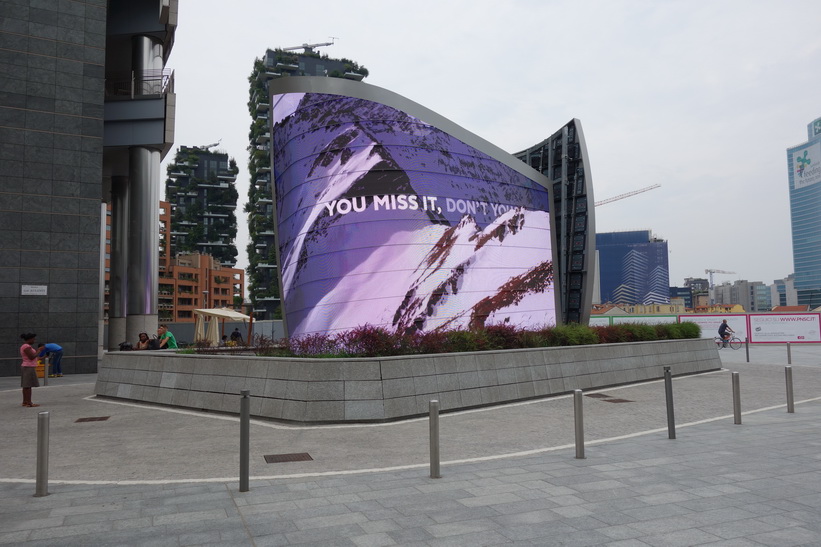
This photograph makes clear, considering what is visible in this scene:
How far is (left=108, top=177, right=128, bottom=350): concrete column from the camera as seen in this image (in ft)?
108

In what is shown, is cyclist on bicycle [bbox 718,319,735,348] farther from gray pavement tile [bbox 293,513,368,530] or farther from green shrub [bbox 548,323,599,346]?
gray pavement tile [bbox 293,513,368,530]

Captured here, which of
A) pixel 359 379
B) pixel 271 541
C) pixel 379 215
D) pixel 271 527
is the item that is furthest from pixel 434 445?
pixel 379 215

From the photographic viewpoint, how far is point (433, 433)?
22.8 feet

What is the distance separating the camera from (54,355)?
23.1m

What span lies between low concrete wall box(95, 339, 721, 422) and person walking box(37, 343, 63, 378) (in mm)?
8623

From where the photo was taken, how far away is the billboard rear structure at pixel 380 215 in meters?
20.6

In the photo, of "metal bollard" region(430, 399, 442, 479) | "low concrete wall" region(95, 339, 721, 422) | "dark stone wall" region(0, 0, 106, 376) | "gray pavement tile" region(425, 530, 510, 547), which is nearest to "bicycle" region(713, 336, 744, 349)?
"low concrete wall" region(95, 339, 721, 422)

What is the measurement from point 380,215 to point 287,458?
13323 mm

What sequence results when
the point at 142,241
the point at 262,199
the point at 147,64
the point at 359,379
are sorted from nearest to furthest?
the point at 359,379 → the point at 142,241 → the point at 147,64 → the point at 262,199

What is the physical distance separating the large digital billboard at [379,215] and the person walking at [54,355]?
878 centimetres

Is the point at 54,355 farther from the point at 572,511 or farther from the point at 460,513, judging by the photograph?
the point at 572,511

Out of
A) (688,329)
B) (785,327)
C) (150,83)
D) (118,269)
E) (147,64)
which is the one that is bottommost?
(785,327)

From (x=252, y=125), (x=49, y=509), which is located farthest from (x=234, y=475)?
(x=252, y=125)

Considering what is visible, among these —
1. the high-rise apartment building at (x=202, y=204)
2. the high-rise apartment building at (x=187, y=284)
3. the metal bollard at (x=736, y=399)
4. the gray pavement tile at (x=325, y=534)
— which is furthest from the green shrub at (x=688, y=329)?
the high-rise apartment building at (x=202, y=204)
